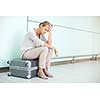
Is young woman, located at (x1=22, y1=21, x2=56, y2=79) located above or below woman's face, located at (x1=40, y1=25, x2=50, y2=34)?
below

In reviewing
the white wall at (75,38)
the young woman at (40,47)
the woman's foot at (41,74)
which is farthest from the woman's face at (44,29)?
the woman's foot at (41,74)

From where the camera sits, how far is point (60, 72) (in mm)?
2205

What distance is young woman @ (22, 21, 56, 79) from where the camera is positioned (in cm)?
204

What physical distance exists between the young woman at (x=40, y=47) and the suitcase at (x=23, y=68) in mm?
48

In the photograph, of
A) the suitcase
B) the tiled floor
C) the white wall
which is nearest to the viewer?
the tiled floor

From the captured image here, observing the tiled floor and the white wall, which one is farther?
the white wall

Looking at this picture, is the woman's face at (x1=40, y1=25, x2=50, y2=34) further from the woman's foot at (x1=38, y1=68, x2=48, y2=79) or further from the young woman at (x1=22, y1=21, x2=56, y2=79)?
the woman's foot at (x1=38, y1=68, x2=48, y2=79)

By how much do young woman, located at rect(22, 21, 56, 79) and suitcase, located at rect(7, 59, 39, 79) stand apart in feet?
0.16

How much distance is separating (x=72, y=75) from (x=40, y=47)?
0.37m

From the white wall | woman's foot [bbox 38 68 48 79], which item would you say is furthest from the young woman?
the white wall

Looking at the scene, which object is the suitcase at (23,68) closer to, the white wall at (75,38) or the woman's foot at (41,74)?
the woman's foot at (41,74)

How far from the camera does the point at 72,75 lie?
7.04ft

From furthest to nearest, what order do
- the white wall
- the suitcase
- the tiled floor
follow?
the white wall → the suitcase → the tiled floor
